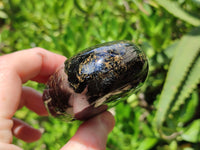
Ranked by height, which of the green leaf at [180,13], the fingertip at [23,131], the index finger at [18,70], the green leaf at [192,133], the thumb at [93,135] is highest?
the green leaf at [180,13]

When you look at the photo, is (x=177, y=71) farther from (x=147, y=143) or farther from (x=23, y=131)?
(x=23, y=131)

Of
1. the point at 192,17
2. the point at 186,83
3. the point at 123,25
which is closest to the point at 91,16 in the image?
the point at 123,25

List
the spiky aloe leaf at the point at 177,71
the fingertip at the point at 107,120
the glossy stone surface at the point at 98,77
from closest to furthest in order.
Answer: the glossy stone surface at the point at 98,77, the fingertip at the point at 107,120, the spiky aloe leaf at the point at 177,71

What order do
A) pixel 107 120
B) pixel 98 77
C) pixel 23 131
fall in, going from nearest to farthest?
pixel 98 77 → pixel 107 120 → pixel 23 131

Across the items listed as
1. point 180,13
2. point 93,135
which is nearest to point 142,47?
point 180,13

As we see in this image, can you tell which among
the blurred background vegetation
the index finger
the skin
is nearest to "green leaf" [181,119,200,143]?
the blurred background vegetation

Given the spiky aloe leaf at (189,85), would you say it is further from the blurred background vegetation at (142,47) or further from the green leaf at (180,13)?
the green leaf at (180,13)

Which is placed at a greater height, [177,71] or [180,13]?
[180,13]

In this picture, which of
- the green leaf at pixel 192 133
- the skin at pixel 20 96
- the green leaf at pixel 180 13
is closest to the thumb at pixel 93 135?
the skin at pixel 20 96
